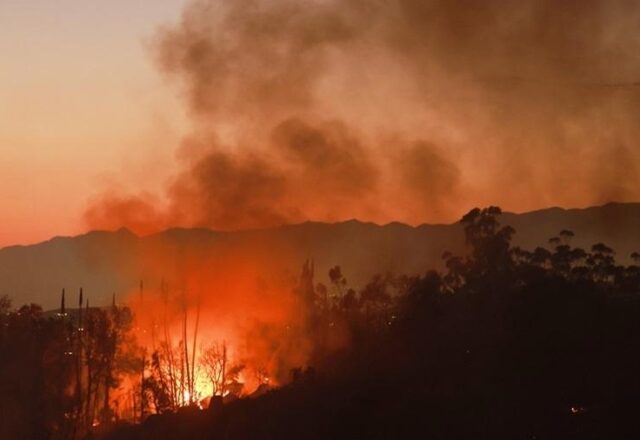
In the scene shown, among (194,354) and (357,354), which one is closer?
(357,354)

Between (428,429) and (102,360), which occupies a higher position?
(102,360)

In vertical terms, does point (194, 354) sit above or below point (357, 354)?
above

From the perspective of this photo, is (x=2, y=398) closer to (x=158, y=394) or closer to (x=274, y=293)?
(x=158, y=394)

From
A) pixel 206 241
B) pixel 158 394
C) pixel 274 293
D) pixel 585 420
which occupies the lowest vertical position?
pixel 585 420

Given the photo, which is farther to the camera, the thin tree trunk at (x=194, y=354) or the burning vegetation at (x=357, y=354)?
the thin tree trunk at (x=194, y=354)

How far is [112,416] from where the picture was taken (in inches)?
2672

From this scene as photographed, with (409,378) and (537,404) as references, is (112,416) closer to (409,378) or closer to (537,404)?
(409,378)

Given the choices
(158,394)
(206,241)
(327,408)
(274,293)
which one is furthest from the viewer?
(206,241)

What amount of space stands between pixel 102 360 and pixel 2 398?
6500mm

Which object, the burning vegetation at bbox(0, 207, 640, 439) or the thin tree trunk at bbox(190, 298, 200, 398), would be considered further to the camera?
the thin tree trunk at bbox(190, 298, 200, 398)

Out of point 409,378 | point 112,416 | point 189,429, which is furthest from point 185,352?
point 409,378

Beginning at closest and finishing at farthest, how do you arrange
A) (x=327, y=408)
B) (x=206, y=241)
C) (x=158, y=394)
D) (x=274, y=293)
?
(x=327, y=408) < (x=158, y=394) < (x=274, y=293) < (x=206, y=241)

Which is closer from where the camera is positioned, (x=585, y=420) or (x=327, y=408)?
(x=585, y=420)

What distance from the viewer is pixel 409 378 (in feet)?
129
